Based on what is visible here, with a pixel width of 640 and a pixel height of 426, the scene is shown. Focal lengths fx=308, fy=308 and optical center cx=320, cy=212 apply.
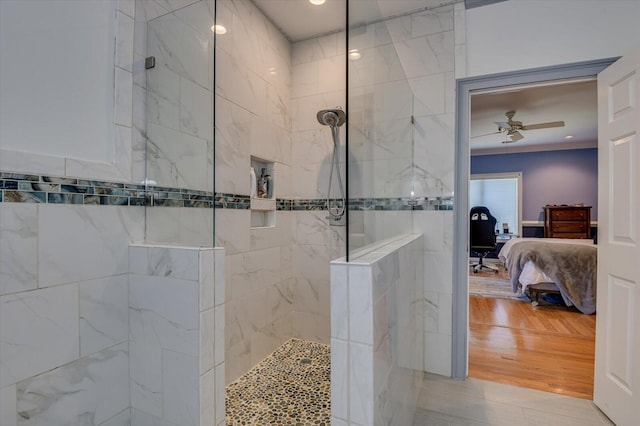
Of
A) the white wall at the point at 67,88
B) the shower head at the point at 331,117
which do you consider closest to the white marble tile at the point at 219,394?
the white wall at the point at 67,88

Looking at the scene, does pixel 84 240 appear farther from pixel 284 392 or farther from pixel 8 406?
pixel 284 392

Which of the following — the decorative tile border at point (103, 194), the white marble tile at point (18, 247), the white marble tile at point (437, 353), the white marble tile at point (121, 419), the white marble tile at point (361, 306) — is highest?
the decorative tile border at point (103, 194)

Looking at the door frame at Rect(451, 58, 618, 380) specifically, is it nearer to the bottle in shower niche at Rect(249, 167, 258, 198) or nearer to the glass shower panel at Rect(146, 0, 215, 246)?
the bottle in shower niche at Rect(249, 167, 258, 198)

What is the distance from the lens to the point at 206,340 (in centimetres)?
122

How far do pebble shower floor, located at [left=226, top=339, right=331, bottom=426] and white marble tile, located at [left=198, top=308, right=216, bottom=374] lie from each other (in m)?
0.67

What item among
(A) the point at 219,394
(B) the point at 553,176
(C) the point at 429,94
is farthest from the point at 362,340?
(B) the point at 553,176

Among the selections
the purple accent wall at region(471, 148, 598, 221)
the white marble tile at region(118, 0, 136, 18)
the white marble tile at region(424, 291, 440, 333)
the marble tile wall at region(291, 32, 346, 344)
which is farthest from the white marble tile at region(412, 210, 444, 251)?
the purple accent wall at region(471, 148, 598, 221)

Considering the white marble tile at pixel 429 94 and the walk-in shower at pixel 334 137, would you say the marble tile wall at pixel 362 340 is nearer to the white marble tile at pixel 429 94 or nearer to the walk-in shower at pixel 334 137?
the walk-in shower at pixel 334 137

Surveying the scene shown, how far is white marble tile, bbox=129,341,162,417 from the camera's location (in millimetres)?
1294

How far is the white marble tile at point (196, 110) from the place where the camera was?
1.38 m

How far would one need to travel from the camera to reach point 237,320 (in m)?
2.09

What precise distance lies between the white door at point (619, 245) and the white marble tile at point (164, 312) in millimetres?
2176

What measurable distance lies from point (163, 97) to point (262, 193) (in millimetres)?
1134

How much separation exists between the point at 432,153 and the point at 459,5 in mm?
1044
